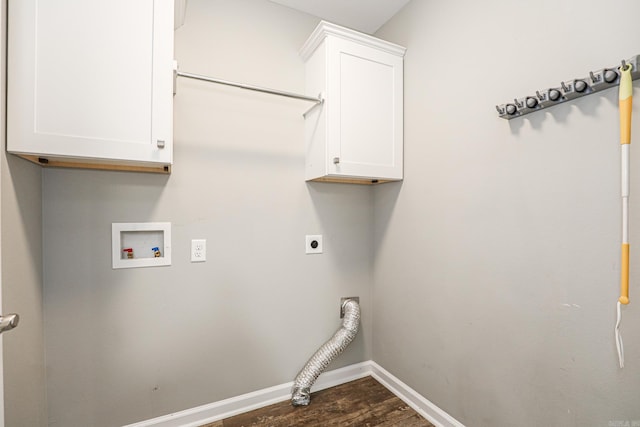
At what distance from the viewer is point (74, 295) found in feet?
4.64

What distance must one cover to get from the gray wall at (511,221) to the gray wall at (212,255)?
22.8 inches

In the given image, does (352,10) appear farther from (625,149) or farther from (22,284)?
(22,284)

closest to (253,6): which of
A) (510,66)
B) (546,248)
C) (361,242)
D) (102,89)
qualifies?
(102,89)

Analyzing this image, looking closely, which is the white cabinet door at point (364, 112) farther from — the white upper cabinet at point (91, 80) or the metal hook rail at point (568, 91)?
the white upper cabinet at point (91, 80)

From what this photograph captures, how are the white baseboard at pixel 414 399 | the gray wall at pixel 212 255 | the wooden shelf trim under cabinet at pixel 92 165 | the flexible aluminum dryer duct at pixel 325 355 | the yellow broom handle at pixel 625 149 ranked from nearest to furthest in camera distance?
the yellow broom handle at pixel 625 149 → the wooden shelf trim under cabinet at pixel 92 165 → the gray wall at pixel 212 255 → the white baseboard at pixel 414 399 → the flexible aluminum dryer duct at pixel 325 355

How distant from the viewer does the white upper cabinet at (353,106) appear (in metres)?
1.67

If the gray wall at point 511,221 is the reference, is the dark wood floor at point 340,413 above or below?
below

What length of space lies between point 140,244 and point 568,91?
6.84 ft

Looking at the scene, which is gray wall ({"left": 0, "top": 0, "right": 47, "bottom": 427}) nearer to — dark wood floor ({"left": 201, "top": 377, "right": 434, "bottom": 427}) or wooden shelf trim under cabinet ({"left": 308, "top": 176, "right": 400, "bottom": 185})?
dark wood floor ({"left": 201, "top": 377, "right": 434, "bottom": 427})

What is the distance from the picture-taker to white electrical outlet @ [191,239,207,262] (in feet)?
5.40

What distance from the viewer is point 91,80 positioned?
3.70 ft

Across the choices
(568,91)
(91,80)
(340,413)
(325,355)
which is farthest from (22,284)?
(568,91)

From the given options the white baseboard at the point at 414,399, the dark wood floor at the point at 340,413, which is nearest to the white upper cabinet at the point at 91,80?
the dark wood floor at the point at 340,413

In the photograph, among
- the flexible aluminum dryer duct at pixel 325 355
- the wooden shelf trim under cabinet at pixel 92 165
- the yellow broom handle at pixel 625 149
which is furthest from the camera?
the flexible aluminum dryer duct at pixel 325 355
